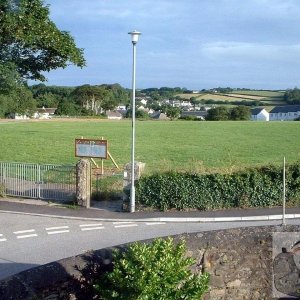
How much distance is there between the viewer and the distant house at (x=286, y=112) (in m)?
135

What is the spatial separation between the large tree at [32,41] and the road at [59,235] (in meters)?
6.13

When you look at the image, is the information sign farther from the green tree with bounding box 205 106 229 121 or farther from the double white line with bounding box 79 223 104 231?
the green tree with bounding box 205 106 229 121

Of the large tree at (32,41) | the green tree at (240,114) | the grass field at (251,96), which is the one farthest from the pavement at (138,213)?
the grass field at (251,96)

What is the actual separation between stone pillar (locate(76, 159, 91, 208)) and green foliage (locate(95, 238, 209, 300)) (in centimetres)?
1456

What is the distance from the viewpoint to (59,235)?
750 inches

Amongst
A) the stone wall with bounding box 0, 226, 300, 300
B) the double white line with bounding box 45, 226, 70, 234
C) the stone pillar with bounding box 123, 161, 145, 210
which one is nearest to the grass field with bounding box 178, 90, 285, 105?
the stone pillar with bounding box 123, 161, 145, 210

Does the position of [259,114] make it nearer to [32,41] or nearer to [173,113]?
[173,113]

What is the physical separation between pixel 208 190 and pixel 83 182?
4257 mm

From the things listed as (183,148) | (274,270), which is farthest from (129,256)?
(183,148)

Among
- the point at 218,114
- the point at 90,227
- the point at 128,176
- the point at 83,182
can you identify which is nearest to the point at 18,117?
the point at 218,114

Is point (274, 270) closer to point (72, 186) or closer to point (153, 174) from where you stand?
point (153, 174)

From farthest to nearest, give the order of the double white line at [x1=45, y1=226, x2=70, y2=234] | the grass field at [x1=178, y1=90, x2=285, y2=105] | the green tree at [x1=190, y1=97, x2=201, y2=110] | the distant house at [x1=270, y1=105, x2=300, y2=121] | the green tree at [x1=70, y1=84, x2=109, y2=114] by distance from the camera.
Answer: the green tree at [x1=190, y1=97, x2=201, y2=110]
the grass field at [x1=178, y1=90, x2=285, y2=105]
the distant house at [x1=270, y1=105, x2=300, y2=121]
the green tree at [x1=70, y1=84, x2=109, y2=114]
the double white line at [x1=45, y1=226, x2=70, y2=234]

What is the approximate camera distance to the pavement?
2131 cm

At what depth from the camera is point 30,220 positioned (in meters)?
21.2
